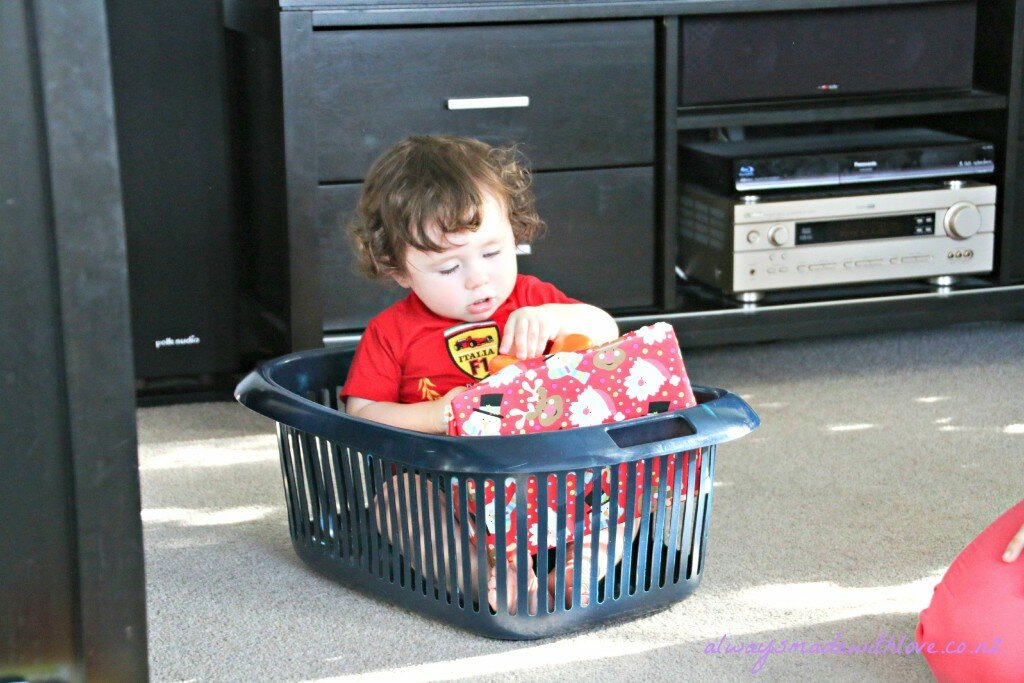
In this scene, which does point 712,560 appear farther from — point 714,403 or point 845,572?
point 714,403

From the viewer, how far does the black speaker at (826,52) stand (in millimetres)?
1958

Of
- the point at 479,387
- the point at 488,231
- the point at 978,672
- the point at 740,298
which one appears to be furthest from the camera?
the point at 740,298

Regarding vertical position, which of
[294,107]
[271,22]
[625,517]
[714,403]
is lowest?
[625,517]

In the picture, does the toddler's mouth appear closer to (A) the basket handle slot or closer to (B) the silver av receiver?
(A) the basket handle slot

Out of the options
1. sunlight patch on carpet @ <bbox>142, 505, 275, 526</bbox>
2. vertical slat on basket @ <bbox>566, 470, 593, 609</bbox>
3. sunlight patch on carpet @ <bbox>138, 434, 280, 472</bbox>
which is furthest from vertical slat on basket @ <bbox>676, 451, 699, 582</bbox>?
sunlight patch on carpet @ <bbox>138, 434, 280, 472</bbox>

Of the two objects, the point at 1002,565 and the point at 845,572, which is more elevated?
the point at 1002,565

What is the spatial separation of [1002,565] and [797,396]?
956 mm

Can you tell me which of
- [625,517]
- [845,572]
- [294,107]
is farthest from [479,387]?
[294,107]

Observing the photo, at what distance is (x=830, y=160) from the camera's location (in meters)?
2.01

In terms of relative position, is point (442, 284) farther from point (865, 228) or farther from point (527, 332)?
point (865, 228)

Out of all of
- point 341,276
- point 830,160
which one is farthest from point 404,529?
point 830,160

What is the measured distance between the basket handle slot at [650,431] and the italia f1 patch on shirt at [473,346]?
0.27 meters

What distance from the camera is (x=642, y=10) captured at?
6.14 feet

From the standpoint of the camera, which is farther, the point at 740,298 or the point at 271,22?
the point at 740,298
